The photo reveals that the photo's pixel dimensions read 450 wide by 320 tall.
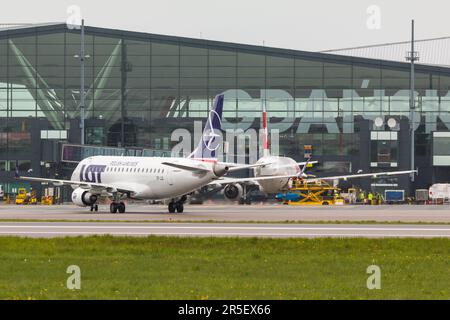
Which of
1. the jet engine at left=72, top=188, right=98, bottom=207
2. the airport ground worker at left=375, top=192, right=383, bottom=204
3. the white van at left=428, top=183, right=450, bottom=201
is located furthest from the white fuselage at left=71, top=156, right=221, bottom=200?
the white van at left=428, top=183, right=450, bottom=201

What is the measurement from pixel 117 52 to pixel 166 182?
45648 millimetres

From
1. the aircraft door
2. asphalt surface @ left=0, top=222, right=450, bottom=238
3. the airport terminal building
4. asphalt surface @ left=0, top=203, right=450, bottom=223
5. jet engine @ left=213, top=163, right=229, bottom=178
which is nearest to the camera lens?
asphalt surface @ left=0, top=222, right=450, bottom=238

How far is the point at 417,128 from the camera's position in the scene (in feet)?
364

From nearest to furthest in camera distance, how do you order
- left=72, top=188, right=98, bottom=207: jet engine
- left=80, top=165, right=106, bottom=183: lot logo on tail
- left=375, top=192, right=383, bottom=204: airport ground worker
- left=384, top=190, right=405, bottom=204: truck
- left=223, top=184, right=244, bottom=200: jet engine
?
left=72, top=188, right=98, bottom=207: jet engine < left=80, top=165, right=106, bottom=183: lot logo on tail < left=223, top=184, right=244, bottom=200: jet engine < left=375, top=192, right=383, bottom=204: airport ground worker < left=384, top=190, right=405, bottom=204: truck

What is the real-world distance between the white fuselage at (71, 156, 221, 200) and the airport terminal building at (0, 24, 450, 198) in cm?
3660

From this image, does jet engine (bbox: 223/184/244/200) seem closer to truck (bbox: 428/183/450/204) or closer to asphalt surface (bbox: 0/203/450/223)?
asphalt surface (bbox: 0/203/450/223)

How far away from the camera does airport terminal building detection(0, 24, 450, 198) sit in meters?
111

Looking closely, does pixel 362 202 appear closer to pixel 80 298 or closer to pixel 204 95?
pixel 204 95

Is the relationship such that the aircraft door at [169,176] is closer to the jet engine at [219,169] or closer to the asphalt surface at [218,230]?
the jet engine at [219,169]

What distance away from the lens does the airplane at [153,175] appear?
217ft

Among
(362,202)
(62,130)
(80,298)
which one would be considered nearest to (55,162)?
(62,130)

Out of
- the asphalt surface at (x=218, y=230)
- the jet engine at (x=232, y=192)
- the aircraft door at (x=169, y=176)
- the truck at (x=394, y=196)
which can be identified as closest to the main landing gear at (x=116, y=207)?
the aircraft door at (x=169, y=176)

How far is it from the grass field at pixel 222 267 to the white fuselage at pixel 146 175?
2780 cm

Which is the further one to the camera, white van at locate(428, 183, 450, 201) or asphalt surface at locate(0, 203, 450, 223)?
white van at locate(428, 183, 450, 201)
